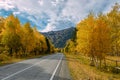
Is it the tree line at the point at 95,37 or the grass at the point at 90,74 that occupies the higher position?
the tree line at the point at 95,37

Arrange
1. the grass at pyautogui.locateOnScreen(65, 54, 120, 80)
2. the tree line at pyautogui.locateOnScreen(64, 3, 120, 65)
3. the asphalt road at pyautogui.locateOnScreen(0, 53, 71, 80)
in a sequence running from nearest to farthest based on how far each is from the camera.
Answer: the asphalt road at pyautogui.locateOnScreen(0, 53, 71, 80) < the grass at pyautogui.locateOnScreen(65, 54, 120, 80) < the tree line at pyautogui.locateOnScreen(64, 3, 120, 65)

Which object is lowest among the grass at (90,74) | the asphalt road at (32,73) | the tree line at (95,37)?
the grass at (90,74)

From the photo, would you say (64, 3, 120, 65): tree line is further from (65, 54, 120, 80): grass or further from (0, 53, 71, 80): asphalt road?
(0, 53, 71, 80): asphalt road

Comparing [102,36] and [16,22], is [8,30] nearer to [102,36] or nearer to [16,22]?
[16,22]

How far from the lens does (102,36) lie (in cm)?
2858

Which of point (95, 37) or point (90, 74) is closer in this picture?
point (90, 74)

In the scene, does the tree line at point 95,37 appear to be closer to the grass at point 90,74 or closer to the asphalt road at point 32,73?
the grass at point 90,74

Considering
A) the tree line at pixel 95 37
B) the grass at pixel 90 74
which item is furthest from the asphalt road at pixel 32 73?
the tree line at pixel 95 37

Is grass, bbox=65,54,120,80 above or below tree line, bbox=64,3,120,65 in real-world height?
below

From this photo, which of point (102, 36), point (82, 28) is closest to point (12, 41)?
point (82, 28)

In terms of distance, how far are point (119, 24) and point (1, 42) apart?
29.5 meters

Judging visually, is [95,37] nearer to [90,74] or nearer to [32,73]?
[90,74]

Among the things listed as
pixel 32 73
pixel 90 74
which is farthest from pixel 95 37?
pixel 32 73

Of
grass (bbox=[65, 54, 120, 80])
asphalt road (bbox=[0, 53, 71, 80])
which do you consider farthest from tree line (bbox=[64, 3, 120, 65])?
asphalt road (bbox=[0, 53, 71, 80])
